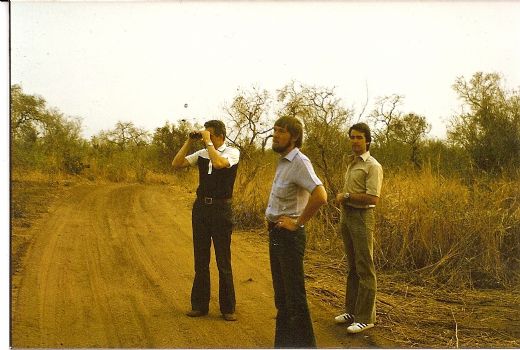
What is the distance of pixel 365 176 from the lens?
411cm

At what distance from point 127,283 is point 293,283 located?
7.68 feet

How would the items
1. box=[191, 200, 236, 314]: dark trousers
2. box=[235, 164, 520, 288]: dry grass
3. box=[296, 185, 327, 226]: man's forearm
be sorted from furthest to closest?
box=[235, 164, 520, 288]: dry grass
box=[191, 200, 236, 314]: dark trousers
box=[296, 185, 327, 226]: man's forearm

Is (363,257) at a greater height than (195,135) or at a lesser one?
lesser

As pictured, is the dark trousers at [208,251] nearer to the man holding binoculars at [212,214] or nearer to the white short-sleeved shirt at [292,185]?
the man holding binoculars at [212,214]

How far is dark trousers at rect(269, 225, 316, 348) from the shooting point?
3418 mm

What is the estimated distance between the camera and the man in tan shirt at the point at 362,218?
404cm

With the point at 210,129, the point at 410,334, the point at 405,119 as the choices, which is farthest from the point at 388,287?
the point at 210,129

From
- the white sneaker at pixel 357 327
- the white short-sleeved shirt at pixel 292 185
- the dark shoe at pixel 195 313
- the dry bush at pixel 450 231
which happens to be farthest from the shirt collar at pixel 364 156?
the dry bush at pixel 450 231

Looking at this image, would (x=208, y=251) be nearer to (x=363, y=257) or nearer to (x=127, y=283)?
(x=127, y=283)

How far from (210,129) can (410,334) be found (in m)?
2.40

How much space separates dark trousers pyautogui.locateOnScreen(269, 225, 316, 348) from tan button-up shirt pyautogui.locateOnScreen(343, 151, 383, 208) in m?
0.88

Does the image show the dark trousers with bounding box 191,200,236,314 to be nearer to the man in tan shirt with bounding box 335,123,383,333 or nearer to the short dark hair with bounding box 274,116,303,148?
the man in tan shirt with bounding box 335,123,383,333

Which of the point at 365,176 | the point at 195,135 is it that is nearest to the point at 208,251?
the point at 195,135

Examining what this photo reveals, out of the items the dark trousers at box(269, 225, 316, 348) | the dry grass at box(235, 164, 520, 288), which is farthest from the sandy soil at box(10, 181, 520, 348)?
the dark trousers at box(269, 225, 316, 348)
